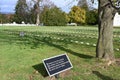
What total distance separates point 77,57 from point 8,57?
7.73ft

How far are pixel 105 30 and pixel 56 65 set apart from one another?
268cm

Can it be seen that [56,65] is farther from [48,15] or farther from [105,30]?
[48,15]

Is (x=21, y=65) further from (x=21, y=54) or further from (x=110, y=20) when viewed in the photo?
(x=110, y=20)

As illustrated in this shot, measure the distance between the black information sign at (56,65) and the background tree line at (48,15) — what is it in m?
50.0

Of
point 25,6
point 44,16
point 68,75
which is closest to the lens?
point 68,75

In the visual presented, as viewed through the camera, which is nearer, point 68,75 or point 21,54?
point 68,75

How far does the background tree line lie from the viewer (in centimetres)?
6134

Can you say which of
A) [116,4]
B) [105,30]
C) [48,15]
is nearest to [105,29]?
[105,30]

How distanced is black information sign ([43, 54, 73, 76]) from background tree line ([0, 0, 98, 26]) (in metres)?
50.0

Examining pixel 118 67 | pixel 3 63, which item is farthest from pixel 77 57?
pixel 3 63

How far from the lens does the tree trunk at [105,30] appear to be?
9.66m

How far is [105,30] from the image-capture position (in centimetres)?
977

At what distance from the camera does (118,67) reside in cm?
909

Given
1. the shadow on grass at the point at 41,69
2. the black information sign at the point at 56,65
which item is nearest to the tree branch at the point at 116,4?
the black information sign at the point at 56,65
